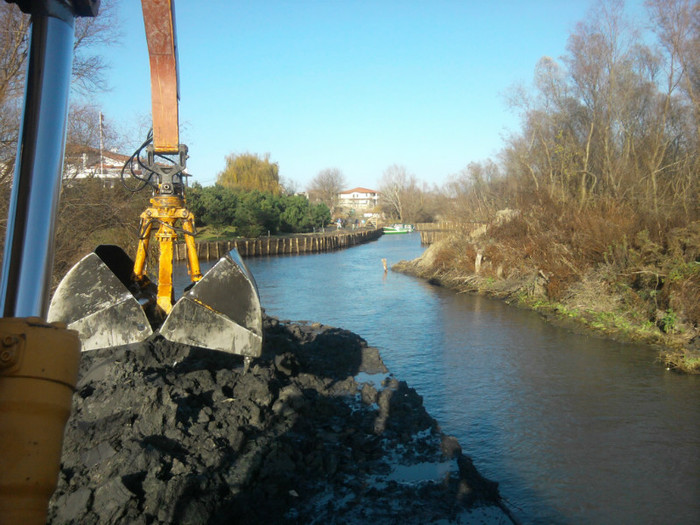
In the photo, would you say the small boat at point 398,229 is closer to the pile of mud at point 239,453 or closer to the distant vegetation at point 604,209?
the distant vegetation at point 604,209

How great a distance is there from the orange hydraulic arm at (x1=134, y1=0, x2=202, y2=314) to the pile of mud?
1.26 m

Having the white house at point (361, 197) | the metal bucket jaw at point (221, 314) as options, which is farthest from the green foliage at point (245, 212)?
the white house at point (361, 197)

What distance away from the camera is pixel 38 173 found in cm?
81

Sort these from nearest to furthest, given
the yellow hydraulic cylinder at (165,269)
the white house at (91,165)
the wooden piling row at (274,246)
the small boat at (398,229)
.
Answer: the yellow hydraulic cylinder at (165,269) < the white house at (91,165) < the wooden piling row at (274,246) < the small boat at (398,229)

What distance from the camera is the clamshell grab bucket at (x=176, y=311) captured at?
20.9 ft

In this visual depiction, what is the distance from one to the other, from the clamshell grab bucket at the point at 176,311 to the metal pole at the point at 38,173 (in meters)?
5.70

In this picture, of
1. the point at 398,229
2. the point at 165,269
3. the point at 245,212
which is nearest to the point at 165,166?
the point at 165,269

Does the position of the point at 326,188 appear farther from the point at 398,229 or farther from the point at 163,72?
the point at 163,72

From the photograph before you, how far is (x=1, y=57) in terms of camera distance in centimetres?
1488

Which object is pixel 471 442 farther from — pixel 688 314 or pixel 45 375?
pixel 45 375

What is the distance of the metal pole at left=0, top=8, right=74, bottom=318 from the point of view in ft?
2.58

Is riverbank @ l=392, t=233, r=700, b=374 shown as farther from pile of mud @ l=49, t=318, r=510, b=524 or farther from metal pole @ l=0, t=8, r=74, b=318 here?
metal pole @ l=0, t=8, r=74, b=318

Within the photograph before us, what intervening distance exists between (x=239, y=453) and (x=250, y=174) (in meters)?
77.9

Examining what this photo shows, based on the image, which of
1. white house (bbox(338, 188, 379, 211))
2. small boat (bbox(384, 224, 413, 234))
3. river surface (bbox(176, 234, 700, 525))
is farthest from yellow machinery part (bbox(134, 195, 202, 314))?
white house (bbox(338, 188, 379, 211))
